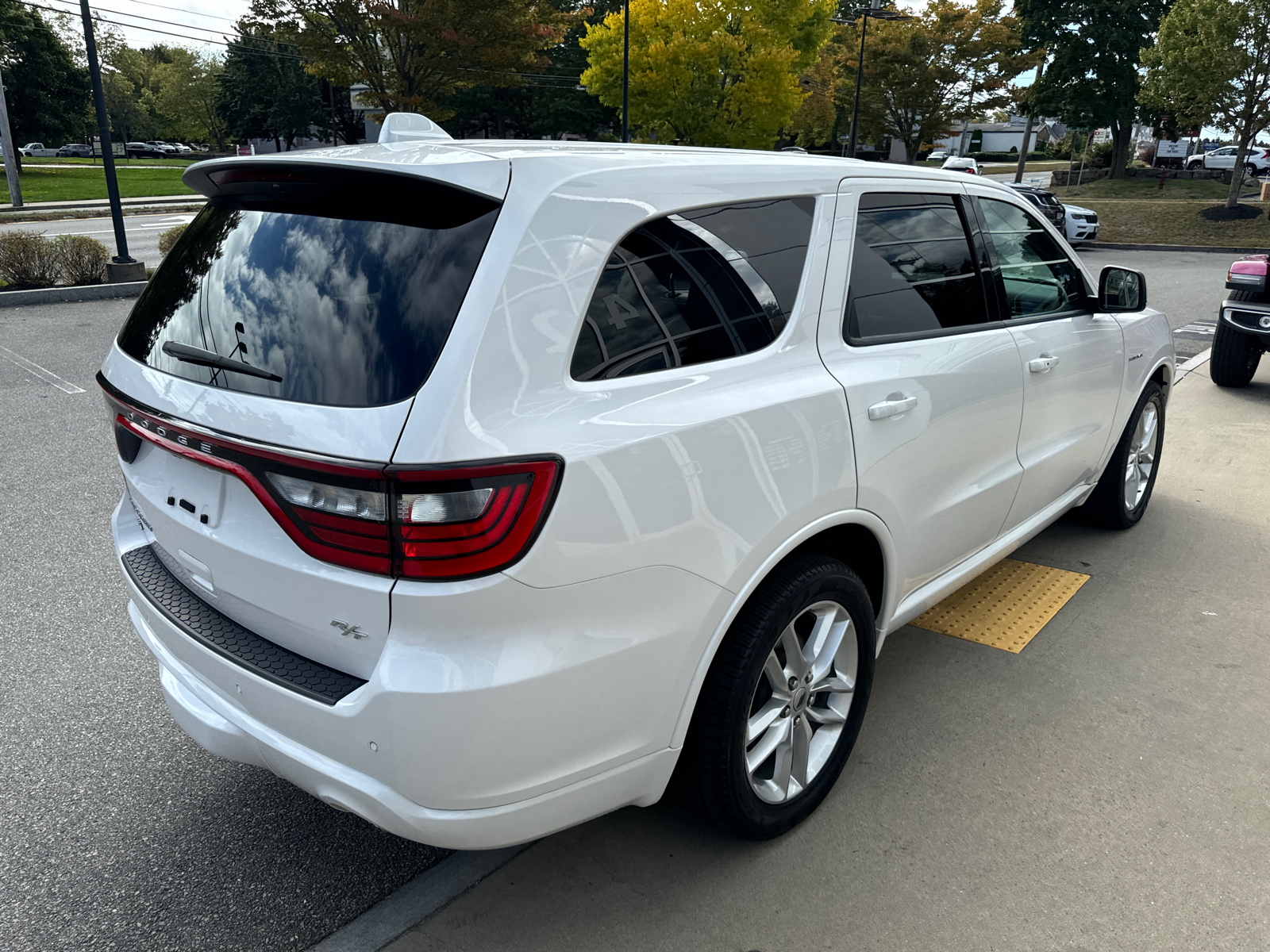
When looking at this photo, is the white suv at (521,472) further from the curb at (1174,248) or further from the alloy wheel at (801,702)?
the curb at (1174,248)

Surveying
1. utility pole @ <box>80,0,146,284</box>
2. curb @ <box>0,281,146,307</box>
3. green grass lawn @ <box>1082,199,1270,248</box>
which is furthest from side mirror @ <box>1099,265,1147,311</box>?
green grass lawn @ <box>1082,199,1270,248</box>

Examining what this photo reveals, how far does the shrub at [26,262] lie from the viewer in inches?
449

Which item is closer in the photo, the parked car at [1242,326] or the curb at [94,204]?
the parked car at [1242,326]

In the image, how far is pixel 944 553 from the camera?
3064mm

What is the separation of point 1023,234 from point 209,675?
331cm

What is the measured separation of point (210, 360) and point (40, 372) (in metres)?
7.20

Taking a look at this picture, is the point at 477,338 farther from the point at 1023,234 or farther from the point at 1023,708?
the point at 1023,234

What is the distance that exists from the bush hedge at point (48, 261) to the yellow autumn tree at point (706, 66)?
2132 cm

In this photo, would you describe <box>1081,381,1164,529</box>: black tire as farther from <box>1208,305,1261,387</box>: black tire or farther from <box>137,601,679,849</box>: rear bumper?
<box>1208,305,1261,387</box>: black tire

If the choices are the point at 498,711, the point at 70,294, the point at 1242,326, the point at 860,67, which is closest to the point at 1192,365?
the point at 1242,326

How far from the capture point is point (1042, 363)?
339 cm

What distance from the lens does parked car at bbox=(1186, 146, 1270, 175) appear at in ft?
158

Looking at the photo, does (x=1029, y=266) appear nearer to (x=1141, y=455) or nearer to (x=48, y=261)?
(x=1141, y=455)

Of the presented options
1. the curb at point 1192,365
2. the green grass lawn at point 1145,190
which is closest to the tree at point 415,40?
the curb at point 1192,365
